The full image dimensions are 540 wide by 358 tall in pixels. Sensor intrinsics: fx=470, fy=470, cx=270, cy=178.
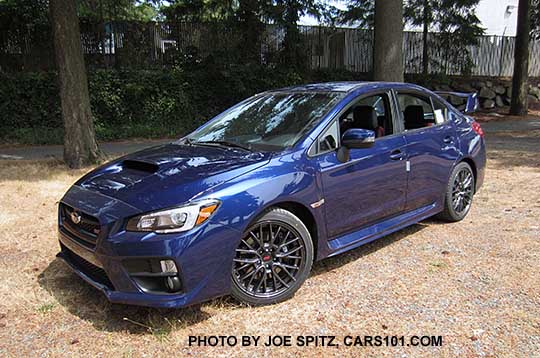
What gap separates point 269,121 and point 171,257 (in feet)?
5.88

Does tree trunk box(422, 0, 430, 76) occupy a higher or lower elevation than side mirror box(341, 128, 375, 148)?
higher

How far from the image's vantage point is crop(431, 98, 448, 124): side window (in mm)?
5109

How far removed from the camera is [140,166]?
12.3 ft

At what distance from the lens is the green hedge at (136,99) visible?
1302 cm

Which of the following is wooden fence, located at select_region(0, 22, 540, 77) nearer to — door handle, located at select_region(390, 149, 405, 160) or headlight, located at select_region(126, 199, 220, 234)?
door handle, located at select_region(390, 149, 405, 160)

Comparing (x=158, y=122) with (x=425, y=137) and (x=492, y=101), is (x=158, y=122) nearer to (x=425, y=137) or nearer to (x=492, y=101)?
(x=425, y=137)

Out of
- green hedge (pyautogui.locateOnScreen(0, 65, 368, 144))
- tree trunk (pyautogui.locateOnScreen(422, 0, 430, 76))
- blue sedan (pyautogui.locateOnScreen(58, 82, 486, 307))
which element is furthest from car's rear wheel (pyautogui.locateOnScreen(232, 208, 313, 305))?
tree trunk (pyautogui.locateOnScreen(422, 0, 430, 76))

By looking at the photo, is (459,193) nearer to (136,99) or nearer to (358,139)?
(358,139)

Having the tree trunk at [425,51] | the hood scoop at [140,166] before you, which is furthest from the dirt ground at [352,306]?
the tree trunk at [425,51]

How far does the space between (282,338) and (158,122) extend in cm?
1230

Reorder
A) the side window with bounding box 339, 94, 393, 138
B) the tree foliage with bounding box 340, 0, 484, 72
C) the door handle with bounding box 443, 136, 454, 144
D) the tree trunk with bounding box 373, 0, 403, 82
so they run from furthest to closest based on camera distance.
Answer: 1. the tree foliage with bounding box 340, 0, 484, 72
2. the tree trunk with bounding box 373, 0, 403, 82
3. the door handle with bounding box 443, 136, 454, 144
4. the side window with bounding box 339, 94, 393, 138

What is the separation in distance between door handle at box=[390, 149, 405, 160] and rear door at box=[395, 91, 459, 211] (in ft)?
0.36

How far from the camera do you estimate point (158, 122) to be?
14.5 m

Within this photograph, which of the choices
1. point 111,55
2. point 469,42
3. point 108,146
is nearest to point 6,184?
point 108,146
